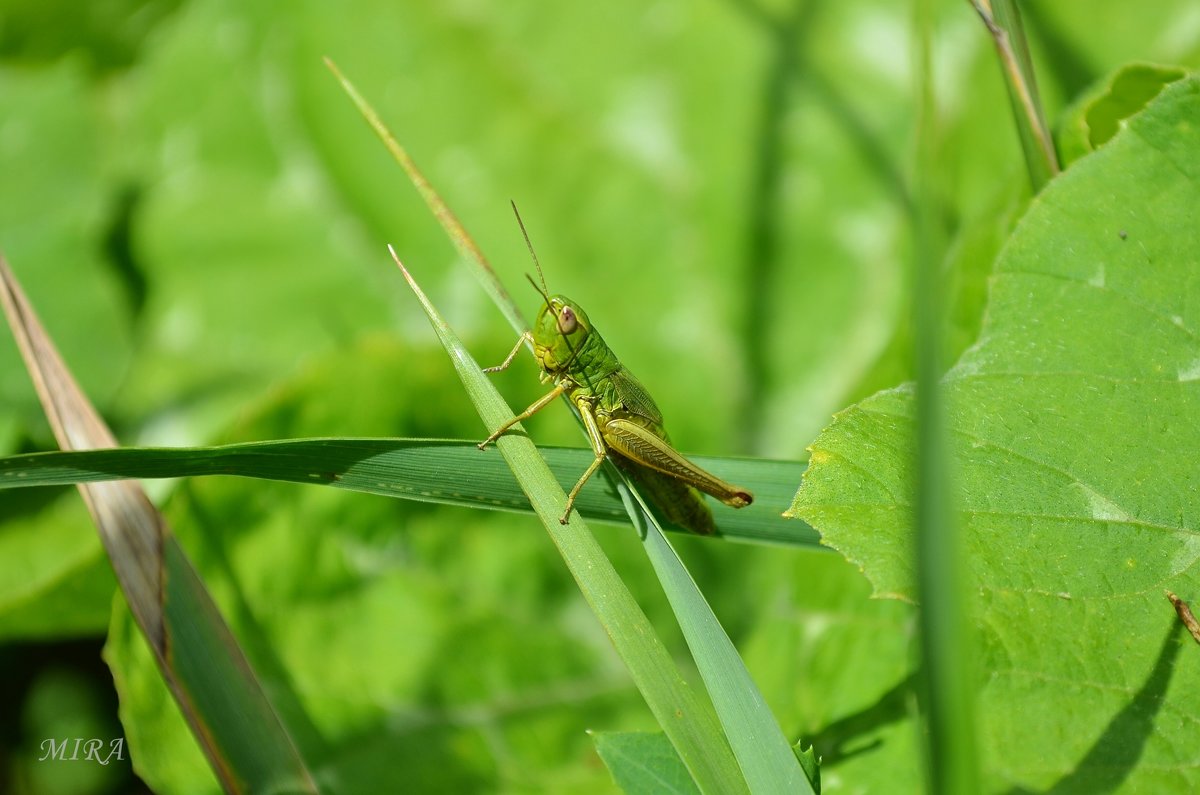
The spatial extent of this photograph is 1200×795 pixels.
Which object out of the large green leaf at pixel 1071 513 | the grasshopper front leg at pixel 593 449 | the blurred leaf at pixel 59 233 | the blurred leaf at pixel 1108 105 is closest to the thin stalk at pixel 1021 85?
the blurred leaf at pixel 1108 105

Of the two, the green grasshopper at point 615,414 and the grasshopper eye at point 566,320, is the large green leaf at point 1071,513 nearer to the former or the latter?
the green grasshopper at point 615,414

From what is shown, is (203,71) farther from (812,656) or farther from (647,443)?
(812,656)

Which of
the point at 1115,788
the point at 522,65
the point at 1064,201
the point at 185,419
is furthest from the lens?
the point at 522,65

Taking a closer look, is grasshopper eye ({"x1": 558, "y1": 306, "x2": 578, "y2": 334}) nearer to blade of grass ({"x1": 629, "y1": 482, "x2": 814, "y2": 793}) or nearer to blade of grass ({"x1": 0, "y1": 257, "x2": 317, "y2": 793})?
blade of grass ({"x1": 629, "y1": 482, "x2": 814, "y2": 793})

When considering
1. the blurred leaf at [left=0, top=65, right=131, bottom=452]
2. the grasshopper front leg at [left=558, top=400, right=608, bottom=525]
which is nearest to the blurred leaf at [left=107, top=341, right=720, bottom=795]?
the grasshopper front leg at [left=558, top=400, right=608, bottom=525]

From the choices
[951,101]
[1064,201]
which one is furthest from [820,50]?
[1064,201]

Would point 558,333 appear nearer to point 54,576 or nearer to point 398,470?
point 398,470
